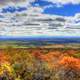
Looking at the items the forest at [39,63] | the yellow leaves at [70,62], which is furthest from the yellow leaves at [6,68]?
the yellow leaves at [70,62]

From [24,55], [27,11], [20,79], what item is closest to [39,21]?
[27,11]

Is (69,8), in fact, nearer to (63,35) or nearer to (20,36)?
(63,35)

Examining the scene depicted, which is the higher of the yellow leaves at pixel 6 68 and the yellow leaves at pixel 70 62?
the yellow leaves at pixel 70 62

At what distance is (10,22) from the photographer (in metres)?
5.36

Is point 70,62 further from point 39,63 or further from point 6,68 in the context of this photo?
point 6,68

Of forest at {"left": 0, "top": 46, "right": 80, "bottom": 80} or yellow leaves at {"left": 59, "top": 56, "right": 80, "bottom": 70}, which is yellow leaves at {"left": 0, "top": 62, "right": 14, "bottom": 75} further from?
yellow leaves at {"left": 59, "top": 56, "right": 80, "bottom": 70}

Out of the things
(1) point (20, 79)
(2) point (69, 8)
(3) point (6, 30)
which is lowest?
(1) point (20, 79)

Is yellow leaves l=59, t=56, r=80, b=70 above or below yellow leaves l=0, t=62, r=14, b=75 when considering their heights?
above

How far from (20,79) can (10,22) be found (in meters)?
0.93

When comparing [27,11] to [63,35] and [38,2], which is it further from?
[63,35]

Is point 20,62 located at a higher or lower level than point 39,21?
lower

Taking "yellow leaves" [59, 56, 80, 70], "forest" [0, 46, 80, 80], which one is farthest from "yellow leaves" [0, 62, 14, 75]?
"yellow leaves" [59, 56, 80, 70]

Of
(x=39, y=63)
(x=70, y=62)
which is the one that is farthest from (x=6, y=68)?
(x=70, y=62)

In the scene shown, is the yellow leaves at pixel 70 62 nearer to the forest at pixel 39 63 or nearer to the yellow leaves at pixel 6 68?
Answer: the forest at pixel 39 63
